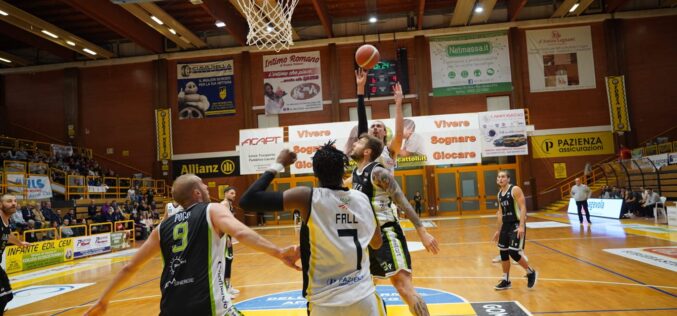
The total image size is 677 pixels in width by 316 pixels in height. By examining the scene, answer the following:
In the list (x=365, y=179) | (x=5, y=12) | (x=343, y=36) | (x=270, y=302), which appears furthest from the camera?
(x=343, y=36)

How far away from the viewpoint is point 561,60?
2452 cm

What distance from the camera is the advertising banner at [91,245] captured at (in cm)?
1430

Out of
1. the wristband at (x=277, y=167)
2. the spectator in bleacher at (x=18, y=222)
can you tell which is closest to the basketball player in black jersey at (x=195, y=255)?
the wristband at (x=277, y=167)

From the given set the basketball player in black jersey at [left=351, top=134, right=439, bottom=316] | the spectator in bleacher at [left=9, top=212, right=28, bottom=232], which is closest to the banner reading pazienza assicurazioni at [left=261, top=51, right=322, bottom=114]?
the spectator in bleacher at [left=9, top=212, right=28, bottom=232]

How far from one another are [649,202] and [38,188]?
22.0 metres

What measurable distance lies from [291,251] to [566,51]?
84.2 feet

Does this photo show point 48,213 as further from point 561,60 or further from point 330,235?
point 561,60

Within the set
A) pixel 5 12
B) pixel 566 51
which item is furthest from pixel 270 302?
pixel 566 51

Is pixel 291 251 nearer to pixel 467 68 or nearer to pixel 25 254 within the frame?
pixel 25 254

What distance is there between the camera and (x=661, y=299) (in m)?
5.84

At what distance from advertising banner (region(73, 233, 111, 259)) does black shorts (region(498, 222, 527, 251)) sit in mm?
12784

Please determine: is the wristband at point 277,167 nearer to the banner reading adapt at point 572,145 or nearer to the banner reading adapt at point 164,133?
the banner reading adapt at point 572,145

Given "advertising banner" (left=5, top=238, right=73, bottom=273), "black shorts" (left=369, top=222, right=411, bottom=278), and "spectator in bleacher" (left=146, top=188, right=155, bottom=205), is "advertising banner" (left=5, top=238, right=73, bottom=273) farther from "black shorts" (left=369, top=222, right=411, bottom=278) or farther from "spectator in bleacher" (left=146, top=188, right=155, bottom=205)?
"black shorts" (left=369, top=222, right=411, bottom=278)

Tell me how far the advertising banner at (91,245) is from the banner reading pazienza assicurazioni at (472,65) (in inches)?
675
